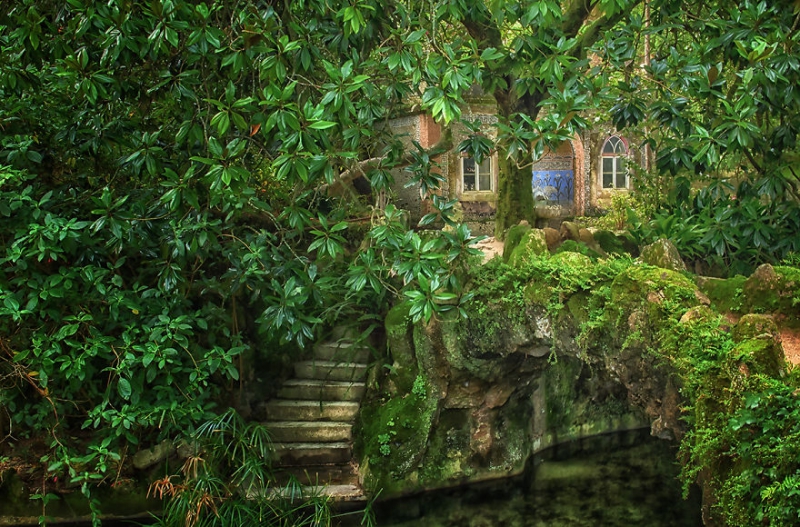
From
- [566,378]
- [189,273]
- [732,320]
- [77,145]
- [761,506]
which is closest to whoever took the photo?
[761,506]

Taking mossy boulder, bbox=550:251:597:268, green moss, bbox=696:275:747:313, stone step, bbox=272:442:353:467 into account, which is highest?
mossy boulder, bbox=550:251:597:268

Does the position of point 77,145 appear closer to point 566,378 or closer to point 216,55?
point 216,55

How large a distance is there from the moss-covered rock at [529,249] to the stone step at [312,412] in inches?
107

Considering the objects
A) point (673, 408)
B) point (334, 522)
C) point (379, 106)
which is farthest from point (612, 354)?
point (334, 522)

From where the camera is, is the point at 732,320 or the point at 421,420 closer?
the point at 732,320

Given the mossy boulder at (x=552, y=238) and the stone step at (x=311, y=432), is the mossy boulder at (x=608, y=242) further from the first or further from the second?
the stone step at (x=311, y=432)

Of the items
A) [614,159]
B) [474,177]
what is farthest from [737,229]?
[614,159]

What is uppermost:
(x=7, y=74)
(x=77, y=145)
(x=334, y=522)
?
(x=7, y=74)

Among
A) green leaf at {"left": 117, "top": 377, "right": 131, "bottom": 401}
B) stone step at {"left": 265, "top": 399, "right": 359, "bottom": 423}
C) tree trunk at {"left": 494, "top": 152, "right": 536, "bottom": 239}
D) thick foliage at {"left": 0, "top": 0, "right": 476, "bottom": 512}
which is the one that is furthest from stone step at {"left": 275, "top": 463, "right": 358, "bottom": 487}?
tree trunk at {"left": 494, "top": 152, "right": 536, "bottom": 239}

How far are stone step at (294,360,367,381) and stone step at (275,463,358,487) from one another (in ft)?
3.85

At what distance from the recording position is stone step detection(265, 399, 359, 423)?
783 centimetres

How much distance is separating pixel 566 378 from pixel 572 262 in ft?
10.2

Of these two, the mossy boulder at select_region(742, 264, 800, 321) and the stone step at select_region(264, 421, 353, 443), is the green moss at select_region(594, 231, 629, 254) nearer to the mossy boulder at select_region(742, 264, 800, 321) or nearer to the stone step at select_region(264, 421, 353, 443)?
the mossy boulder at select_region(742, 264, 800, 321)

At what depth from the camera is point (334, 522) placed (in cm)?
656
